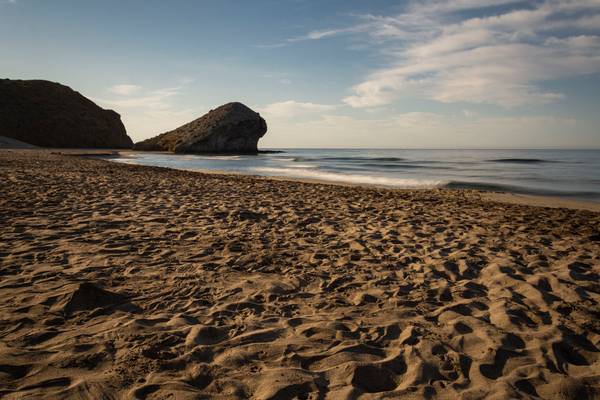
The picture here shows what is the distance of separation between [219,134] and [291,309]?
6437 centimetres

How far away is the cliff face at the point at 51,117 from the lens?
7262 cm

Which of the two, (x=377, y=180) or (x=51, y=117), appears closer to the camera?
(x=377, y=180)

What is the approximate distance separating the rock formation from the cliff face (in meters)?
17.9

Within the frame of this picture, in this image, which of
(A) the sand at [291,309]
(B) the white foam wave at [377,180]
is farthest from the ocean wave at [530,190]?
(A) the sand at [291,309]

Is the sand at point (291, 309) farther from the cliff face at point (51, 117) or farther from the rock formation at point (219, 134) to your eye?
the cliff face at point (51, 117)

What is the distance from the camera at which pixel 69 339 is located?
2.77 metres

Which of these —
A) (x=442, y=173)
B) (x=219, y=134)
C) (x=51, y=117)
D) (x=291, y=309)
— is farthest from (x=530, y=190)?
(x=51, y=117)

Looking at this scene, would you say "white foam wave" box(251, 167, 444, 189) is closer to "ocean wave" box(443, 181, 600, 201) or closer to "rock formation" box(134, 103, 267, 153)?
"ocean wave" box(443, 181, 600, 201)

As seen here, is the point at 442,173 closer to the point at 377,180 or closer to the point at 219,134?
the point at 377,180

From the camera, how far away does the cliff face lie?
2859 inches

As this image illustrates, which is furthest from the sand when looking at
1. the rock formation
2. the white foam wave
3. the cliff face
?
the cliff face

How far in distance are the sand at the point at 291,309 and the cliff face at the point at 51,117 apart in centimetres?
8400

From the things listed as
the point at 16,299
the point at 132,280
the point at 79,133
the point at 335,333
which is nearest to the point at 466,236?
the point at 335,333

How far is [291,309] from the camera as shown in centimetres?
351
